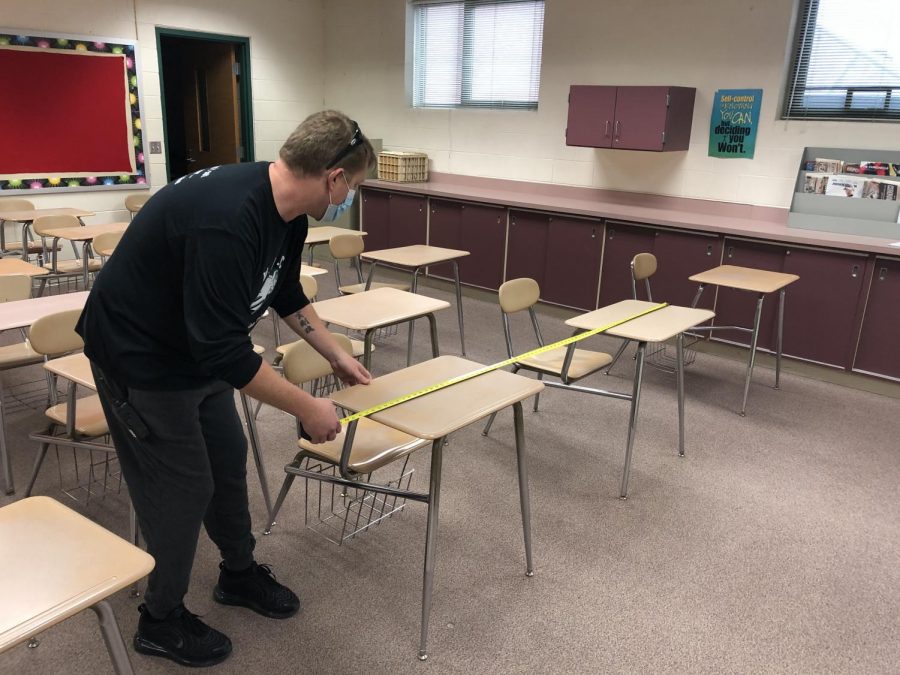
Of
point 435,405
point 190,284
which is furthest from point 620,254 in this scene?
point 190,284

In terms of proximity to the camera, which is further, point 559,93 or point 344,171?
point 559,93

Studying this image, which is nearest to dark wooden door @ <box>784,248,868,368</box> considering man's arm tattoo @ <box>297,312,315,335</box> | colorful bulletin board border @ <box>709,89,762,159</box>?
colorful bulletin board border @ <box>709,89,762,159</box>

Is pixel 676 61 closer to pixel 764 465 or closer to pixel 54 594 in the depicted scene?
pixel 764 465

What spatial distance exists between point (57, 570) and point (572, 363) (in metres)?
2.39

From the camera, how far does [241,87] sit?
292 inches

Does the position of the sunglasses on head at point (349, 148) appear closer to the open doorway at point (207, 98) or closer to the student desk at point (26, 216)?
the student desk at point (26, 216)

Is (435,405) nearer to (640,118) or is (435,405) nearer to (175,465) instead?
(175,465)

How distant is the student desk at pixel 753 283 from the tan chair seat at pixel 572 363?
3.33 feet

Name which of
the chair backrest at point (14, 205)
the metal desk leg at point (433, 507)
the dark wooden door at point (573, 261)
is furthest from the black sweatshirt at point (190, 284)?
the chair backrest at point (14, 205)

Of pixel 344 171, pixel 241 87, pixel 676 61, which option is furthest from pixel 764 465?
pixel 241 87

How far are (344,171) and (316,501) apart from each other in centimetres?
162

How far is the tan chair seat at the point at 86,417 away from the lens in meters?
2.36

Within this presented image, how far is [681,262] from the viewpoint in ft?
15.9

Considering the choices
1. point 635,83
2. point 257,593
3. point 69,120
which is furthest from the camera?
point 69,120
